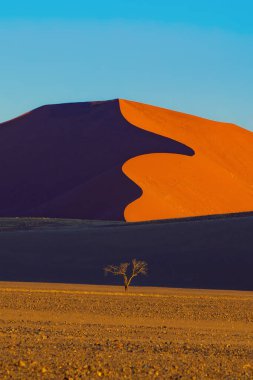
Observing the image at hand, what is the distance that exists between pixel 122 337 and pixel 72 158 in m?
84.3

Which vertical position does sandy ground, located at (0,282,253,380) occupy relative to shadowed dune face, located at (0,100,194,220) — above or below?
below

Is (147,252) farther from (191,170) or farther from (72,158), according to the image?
(72,158)

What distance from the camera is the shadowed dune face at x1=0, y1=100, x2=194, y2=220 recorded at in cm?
8481

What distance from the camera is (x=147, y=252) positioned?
52875mm

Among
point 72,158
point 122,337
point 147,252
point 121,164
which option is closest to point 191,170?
point 121,164

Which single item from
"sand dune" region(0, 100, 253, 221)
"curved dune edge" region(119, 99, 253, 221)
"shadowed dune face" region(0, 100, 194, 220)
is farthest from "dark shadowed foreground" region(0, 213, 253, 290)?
"shadowed dune face" region(0, 100, 194, 220)

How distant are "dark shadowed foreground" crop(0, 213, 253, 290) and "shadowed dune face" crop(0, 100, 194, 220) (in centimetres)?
1841

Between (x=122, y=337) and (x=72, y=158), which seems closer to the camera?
(x=122, y=337)

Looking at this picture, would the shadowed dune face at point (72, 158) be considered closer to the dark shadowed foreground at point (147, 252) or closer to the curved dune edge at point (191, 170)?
the curved dune edge at point (191, 170)

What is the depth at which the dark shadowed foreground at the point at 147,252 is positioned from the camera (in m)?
47.3

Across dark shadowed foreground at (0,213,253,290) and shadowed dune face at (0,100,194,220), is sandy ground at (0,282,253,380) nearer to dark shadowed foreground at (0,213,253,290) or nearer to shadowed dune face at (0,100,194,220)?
dark shadowed foreground at (0,213,253,290)

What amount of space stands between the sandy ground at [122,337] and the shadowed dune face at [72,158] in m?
48.2

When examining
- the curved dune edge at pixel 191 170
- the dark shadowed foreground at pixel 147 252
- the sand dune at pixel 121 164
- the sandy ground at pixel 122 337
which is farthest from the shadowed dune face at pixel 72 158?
the sandy ground at pixel 122 337

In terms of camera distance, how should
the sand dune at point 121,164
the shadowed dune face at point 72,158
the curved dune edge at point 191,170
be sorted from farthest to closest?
1. the curved dune edge at point 191,170
2. the sand dune at point 121,164
3. the shadowed dune face at point 72,158
